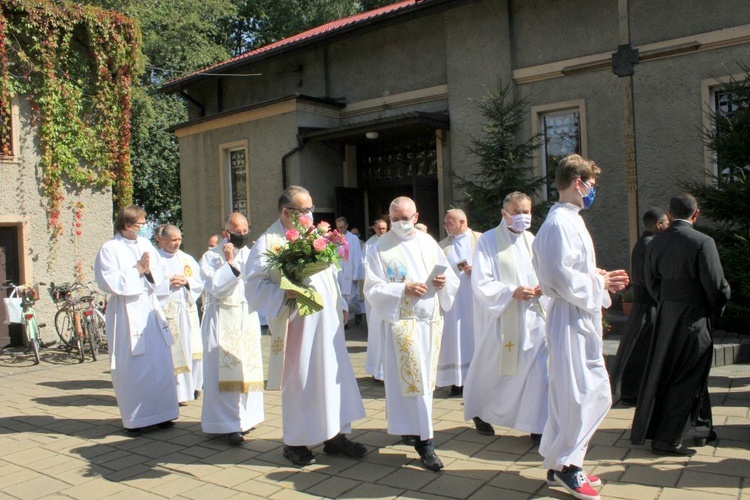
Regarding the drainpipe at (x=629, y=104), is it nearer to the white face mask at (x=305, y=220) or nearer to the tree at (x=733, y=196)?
the tree at (x=733, y=196)

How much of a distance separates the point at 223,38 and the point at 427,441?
27.9m

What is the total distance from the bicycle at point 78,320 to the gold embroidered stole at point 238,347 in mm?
5515

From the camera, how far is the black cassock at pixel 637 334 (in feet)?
20.2

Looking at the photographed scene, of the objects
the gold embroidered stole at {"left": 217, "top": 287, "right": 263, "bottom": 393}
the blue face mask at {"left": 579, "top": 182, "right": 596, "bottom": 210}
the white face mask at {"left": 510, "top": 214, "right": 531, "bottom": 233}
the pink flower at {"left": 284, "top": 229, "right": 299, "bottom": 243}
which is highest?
the blue face mask at {"left": 579, "top": 182, "right": 596, "bottom": 210}

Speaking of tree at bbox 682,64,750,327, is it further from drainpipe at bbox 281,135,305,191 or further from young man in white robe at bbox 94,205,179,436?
drainpipe at bbox 281,135,305,191

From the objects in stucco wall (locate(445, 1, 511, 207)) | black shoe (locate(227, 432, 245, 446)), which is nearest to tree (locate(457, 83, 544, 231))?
stucco wall (locate(445, 1, 511, 207))

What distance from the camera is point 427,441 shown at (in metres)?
4.79

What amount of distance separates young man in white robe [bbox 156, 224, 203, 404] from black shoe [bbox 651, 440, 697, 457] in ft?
14.7

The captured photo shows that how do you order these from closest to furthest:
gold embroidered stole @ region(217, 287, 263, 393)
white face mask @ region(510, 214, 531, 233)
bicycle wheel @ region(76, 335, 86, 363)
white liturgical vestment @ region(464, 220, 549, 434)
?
white liturgical vestment @ region(464, 220, 549, 434), white face mask @ region(510, 214, 531, 233), gold embroidered stole @ region(217, 287, 263, 393), bicycle wheel @ region(76, 335, 86, 363)

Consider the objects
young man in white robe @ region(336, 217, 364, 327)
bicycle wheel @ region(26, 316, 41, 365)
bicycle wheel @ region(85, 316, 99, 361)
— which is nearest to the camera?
bicycle wheel @ region(26, 316, 41, 365)

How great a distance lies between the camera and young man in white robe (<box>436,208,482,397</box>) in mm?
7023

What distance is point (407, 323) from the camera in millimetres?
4977

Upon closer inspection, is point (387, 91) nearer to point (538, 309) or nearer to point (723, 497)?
point (538, 309)

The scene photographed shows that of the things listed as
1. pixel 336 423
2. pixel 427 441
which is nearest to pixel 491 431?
pixel 427 441
